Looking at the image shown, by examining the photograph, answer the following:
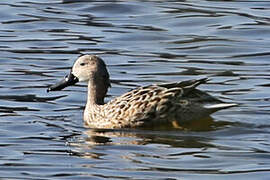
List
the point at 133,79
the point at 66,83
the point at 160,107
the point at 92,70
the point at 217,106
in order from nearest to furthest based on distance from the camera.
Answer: the point at 217,106
the point at 160,107
the point at 92,70
the point at 66,83
the point at 133,79

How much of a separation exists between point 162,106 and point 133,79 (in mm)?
2843

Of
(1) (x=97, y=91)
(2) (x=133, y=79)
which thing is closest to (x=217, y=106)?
(1) (x=97, y=91)

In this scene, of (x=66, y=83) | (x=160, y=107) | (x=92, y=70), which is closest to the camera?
(x=160, y=107)

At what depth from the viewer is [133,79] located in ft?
57.4

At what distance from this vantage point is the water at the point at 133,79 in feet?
42.0

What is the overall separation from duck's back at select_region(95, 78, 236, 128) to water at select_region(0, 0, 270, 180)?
0.61ft

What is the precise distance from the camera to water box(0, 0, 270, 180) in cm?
1279

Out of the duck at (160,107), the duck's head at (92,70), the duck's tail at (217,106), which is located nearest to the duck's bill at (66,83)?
the duck's head at (92,70)

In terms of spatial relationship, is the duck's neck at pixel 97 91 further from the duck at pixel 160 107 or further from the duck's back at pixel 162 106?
the duck's back at pixel 162 106

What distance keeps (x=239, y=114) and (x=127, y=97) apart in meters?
1.49

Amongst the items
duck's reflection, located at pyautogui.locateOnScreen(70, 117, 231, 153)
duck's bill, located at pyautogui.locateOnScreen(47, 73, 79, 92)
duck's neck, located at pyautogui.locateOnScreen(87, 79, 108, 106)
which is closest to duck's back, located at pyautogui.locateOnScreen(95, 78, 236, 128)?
duck's reflection, located at pyautogui.locateOnScreen(70, 117, 231, 153)

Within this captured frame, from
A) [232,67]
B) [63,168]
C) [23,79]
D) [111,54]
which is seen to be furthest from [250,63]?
[63,168]

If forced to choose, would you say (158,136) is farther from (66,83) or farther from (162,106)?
(66,83)

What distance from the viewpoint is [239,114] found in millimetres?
15430
